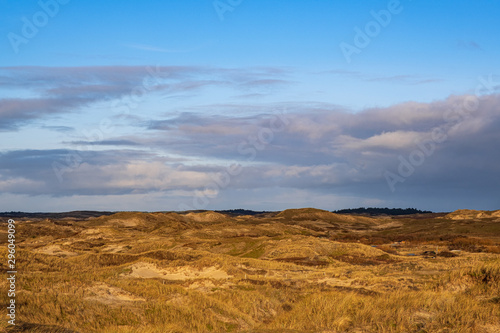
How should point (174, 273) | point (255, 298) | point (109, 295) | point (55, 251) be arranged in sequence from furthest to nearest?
point (55, 251) → point (174, 273) → point (255, 298) → point (109, 295)

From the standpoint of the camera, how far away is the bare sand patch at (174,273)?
40000 mm

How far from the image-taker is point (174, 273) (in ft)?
136

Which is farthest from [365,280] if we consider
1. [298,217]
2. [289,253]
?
[298,217]

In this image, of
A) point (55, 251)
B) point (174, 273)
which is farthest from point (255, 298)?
point (55, 251)

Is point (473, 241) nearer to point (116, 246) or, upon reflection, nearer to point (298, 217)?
point (116, 246)

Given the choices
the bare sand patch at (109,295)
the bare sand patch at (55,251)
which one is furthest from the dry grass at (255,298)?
the bare sand patch at (55,251)

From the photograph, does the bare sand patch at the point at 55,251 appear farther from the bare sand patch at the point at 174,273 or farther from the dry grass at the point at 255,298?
the bare sand patch at the point at 174,273

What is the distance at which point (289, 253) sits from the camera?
199ft

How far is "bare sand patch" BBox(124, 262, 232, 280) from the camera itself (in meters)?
40.0

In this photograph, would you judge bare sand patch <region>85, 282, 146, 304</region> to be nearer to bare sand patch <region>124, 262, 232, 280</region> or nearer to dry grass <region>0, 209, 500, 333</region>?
dry grass <region>0, 209, 500, 333</region>

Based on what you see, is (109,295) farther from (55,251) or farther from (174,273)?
(55,251)

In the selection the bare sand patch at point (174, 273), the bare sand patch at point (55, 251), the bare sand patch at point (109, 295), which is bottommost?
the bare sand patch at point (55, 251)

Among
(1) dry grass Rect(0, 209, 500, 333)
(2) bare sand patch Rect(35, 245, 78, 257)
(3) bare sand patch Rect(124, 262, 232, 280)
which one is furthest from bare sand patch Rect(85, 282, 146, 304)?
(2) bare sand patch Rect(35, 245, 78, 257)

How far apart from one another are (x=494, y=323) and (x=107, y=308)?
16.4m
